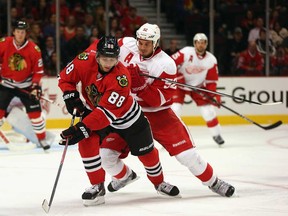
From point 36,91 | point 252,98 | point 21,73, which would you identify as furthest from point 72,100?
point 252,98

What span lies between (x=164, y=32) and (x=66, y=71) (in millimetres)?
6411

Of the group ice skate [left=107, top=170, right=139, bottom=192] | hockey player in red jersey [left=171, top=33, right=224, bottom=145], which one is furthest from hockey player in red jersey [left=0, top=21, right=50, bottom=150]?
ice skate [left=107, top=170, right=139, bottom=192]

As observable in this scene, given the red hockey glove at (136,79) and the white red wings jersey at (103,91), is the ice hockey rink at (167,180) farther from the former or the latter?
the red hockey glove at (136,79)

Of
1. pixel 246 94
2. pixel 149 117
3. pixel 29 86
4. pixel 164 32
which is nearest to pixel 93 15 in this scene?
pixel 164 32

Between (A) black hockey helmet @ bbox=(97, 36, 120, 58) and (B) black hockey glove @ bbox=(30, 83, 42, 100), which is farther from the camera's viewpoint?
(B) black hockey glove @ bbox=(30, 83, 42, 100)

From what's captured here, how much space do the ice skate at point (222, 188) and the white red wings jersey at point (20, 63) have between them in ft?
9.62

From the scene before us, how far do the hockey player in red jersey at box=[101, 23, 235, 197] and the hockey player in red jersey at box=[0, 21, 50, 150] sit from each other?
2556 mm

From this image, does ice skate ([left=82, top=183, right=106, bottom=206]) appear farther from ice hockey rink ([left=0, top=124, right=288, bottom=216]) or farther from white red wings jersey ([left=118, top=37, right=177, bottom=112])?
white red wings jersey ([left=118, top=37, right=177, bottom=112])

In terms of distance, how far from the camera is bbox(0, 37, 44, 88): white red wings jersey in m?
7.44

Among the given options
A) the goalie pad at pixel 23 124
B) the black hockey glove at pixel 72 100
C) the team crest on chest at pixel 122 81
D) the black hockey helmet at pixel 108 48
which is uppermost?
the black hockey helmet at pixel 108 48

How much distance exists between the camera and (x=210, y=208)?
4.58 meters

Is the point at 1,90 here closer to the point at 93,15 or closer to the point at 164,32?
the point at 93,15

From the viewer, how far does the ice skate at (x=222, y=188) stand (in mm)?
4906

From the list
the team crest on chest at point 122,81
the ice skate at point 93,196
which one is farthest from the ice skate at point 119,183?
the team crest on chest at point 122,81
